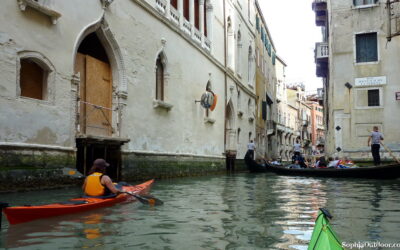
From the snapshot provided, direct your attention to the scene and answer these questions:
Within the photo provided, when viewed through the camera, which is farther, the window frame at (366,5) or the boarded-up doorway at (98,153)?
the window frame at (366,5)

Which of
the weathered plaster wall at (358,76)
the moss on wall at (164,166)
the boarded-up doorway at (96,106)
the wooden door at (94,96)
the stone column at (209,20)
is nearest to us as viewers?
the boarded-up doorway at (96,106)

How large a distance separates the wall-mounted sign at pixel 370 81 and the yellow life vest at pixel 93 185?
14829 millimetres

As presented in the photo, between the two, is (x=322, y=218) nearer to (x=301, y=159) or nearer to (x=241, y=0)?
(x=301, y=159)

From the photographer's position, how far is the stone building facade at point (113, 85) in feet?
26.1

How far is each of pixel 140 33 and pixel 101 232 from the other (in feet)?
27.6

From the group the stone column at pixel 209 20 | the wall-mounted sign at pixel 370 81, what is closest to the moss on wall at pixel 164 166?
the stone column at pixel 209 20

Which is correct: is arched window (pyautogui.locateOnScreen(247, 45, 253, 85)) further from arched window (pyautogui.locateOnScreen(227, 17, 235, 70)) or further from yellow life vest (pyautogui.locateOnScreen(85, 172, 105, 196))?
yellow life vest (pyautogui.locateOnScreen(85, 172, 105, 196))

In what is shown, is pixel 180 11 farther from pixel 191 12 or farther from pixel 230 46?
pixel 230 46

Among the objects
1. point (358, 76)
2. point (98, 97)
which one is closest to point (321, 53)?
point (358, 76)

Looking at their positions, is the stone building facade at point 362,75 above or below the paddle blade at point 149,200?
above

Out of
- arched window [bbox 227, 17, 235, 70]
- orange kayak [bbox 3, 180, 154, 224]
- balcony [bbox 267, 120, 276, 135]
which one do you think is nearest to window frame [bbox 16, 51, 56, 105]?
orange kayak [bbox 3, 180, 154, 224]

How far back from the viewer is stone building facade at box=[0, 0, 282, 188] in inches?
313

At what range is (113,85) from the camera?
11.3 metres

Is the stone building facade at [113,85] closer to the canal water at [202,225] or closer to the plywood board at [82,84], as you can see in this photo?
the plywood board at [82,84]
